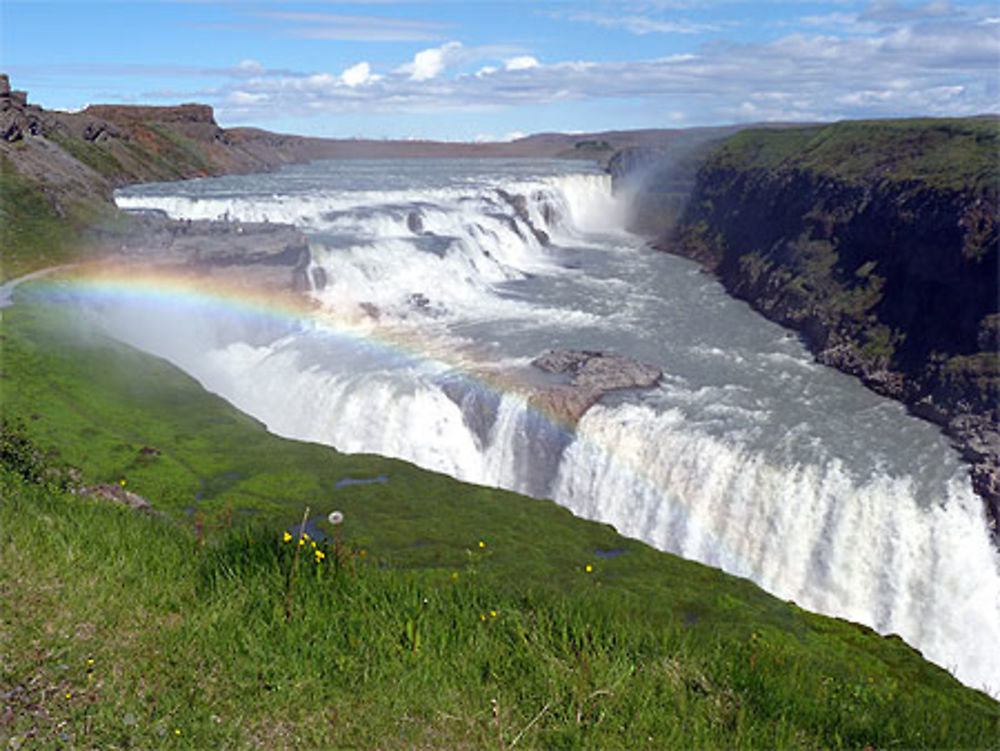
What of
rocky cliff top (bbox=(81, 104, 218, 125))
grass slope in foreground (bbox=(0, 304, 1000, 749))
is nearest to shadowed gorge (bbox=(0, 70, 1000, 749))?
grass slope in foreground (bbox=(0, 304, 1000, 749))

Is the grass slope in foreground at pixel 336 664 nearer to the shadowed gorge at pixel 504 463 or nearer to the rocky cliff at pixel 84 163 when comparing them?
the shadowed gorge at pixel 504 463

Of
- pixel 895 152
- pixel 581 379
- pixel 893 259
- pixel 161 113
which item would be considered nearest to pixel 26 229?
pixel 581 379

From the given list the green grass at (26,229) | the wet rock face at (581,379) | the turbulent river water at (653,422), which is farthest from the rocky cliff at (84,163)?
the wet rock face at (581,379)

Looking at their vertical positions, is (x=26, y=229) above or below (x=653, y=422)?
above

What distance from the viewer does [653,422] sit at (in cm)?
2866

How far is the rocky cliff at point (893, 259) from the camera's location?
3084 cm

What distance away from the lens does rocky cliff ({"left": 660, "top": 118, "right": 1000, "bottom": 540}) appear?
30.8m

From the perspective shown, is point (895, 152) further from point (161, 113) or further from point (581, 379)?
point (161, 113)

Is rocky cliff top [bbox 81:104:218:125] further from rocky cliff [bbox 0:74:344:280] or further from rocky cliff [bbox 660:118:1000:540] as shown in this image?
rocky cliff [bbox 660:118:1000:540]

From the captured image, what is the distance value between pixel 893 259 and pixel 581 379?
20126 millimetres

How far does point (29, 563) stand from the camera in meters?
8.47

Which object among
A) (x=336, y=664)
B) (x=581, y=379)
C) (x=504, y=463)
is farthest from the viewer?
(x=581, y=379)

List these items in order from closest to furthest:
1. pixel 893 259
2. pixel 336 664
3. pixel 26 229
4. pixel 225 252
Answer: pixel 336 664, pixel 893 259, pixel 225 252, pixel 26 229

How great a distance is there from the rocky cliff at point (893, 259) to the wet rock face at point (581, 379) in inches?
408
